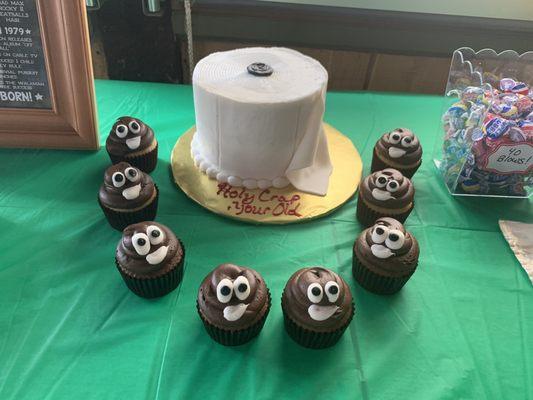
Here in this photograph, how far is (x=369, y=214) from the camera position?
1.05 m

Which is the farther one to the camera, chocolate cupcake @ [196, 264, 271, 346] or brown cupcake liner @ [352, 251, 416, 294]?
brown cupcake liner @ [352, 251, 416, 294]

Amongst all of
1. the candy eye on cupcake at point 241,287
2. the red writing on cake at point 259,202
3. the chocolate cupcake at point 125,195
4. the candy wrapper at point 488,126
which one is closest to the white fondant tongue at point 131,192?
the chocolate cupcake at point 125,195

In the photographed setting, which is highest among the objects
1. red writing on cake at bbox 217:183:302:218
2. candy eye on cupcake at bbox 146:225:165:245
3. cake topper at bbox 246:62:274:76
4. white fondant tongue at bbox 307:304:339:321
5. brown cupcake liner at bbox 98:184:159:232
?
cake topper at bbox 246:62:274:76

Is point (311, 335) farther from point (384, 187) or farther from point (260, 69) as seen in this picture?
point (260, 69)

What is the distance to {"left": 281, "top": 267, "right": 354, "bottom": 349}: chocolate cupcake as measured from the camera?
30.8 inches

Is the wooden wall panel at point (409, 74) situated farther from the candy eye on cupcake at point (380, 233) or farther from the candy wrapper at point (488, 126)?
the candy eye on cupcake at point (380, 233)

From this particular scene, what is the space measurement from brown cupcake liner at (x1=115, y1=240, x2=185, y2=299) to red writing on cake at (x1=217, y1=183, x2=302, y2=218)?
9.4 inches

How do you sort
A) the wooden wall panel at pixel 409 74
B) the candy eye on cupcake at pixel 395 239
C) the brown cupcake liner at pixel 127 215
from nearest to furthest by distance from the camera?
the candy eye on cupcake at pixel 395 239 → the brown cupcake liner at pixel 127 215 → the wooden wall panel at pixel 409 74

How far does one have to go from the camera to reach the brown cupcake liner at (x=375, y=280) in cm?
91

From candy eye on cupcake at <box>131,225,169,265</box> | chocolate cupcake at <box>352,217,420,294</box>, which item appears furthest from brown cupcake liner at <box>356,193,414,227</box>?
candy eye on cupcake at <box>131,225,169,265</box>

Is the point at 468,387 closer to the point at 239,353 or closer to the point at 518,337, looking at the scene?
the point at 518,337

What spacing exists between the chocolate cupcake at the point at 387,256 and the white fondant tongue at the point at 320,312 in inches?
6.3

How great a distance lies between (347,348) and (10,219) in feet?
2.55

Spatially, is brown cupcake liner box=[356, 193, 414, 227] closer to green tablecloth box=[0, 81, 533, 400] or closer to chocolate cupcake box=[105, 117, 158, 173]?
green tablecloth box=[0, 81, 533, 400]
